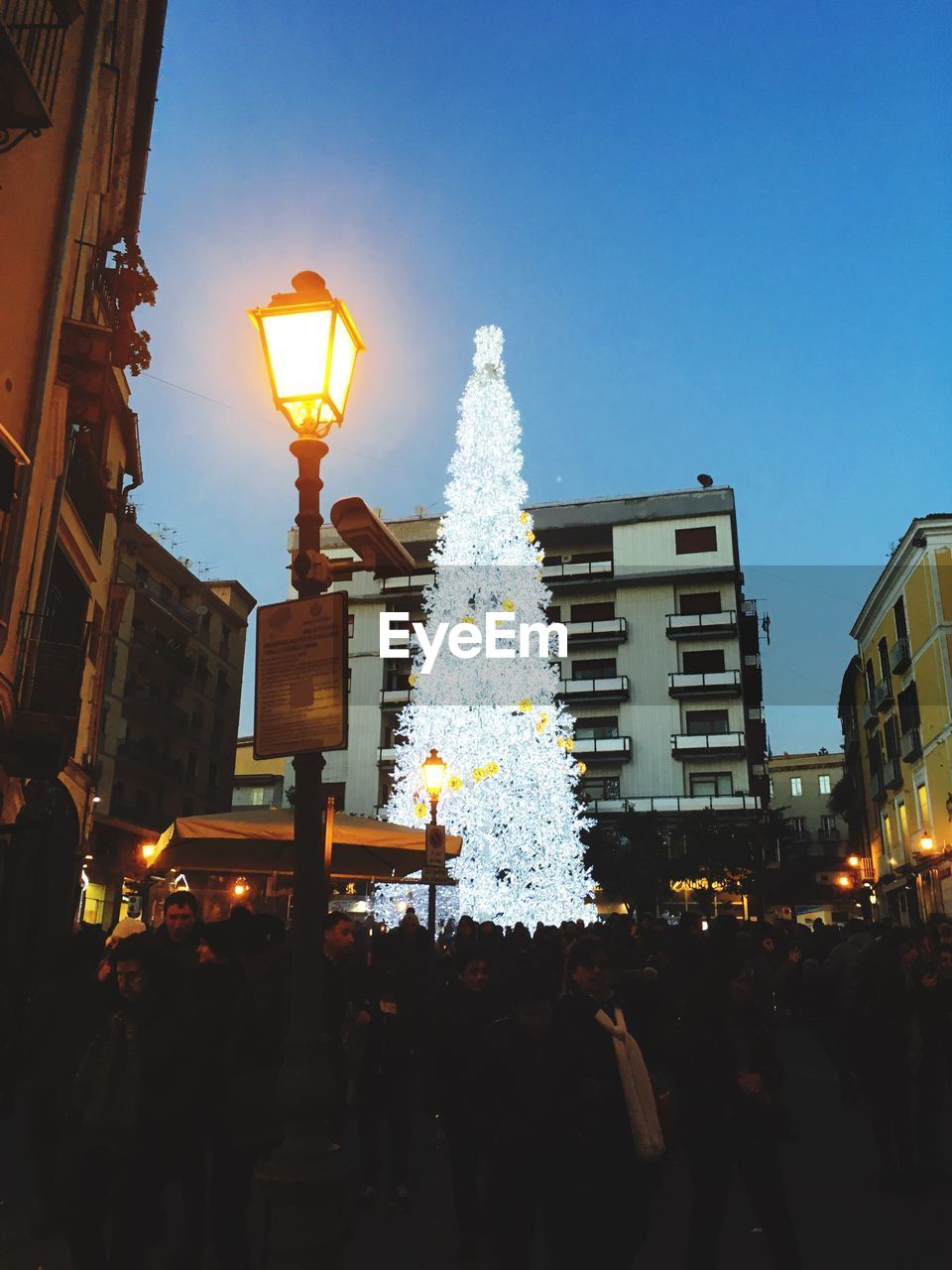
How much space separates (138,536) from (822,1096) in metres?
39.2

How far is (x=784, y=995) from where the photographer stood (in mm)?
14008

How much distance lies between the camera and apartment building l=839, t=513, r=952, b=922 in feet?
108

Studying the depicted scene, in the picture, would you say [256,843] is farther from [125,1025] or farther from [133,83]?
[133,83]

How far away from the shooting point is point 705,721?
49.9 m

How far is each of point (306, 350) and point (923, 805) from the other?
36.3 meters

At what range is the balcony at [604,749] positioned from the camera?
161 feet

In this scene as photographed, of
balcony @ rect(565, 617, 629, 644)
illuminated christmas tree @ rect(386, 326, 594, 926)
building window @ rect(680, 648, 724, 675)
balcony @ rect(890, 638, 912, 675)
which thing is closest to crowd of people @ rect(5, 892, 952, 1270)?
illuminated christmas tree @ rect(386, 326, 594, 926)

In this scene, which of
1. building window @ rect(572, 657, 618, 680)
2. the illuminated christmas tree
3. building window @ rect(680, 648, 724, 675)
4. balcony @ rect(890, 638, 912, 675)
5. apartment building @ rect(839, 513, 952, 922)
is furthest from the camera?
building window @ rect(572, 657, 618, 680)

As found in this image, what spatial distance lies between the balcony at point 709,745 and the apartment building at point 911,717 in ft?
19.7

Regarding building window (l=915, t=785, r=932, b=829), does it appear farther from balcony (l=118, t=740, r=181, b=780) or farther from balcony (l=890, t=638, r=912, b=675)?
balcony (l=118, t=740, r=181, b=780)

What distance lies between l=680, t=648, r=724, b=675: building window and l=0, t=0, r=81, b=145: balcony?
43686 millimetres

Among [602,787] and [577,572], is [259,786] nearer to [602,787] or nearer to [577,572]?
[602,787]

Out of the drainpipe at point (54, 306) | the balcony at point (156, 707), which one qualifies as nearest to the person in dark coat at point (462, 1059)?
the drainpipe at point (54, 306)

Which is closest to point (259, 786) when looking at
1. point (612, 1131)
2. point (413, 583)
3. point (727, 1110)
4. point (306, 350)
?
point (413, 583)
